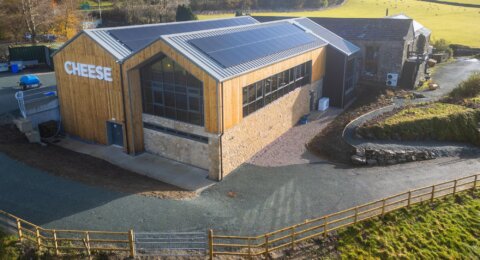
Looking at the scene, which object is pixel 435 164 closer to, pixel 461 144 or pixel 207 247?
pixel 461 144

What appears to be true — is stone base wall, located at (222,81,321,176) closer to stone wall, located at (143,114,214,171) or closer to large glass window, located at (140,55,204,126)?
stone wall, located at (143,114,214,171)

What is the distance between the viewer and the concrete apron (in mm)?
22875

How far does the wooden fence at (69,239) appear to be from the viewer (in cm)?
1584

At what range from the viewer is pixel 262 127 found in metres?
27.2

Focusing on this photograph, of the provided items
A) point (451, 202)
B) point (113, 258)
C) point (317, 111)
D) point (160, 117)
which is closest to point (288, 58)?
point (317, 111)

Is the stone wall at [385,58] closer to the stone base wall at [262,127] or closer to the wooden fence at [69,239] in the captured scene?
the stone base wall at [262,127]

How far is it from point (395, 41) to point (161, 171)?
29.4m

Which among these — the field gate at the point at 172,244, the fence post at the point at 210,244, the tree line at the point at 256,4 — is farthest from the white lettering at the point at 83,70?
the tree line at the point at 256,4

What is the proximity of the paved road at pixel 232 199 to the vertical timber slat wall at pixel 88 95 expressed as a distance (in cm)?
569

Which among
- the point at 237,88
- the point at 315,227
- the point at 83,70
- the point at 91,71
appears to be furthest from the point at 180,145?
the point at 315,227

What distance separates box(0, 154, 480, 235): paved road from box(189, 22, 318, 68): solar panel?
7.13 metres

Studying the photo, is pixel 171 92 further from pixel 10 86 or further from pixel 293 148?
pixel 10 86

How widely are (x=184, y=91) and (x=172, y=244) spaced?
32.6 ft

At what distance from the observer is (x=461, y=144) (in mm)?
28125
